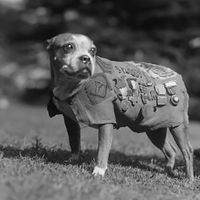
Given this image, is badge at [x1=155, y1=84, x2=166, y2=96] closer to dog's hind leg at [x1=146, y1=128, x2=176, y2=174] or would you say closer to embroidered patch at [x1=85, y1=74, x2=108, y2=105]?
embroidered patch at [x1=85, y1=74, x2=108, y2=105]

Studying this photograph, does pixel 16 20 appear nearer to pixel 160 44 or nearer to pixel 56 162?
pixel 160 44

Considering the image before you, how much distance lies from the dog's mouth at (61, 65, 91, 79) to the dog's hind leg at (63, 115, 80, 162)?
971mm

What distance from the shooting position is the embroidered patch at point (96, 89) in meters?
5.51

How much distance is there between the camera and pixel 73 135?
6.42 m

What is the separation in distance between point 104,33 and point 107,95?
62.0 ft

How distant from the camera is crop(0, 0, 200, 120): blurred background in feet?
77.0

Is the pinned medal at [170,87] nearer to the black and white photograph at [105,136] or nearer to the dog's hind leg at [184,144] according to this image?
the black and white photograph at [105,136]

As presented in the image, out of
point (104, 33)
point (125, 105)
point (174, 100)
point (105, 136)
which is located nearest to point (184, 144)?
point (174, 100)

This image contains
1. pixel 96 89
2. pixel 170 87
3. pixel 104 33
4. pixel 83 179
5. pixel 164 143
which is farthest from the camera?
pixel 104 33

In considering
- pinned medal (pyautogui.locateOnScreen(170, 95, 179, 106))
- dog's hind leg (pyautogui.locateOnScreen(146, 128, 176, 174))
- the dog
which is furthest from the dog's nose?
dog's hind leg (pyautogui.locateOnScreen(146, 128, 176, 174))

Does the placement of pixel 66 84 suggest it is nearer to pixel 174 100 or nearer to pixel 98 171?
pixel 98 171

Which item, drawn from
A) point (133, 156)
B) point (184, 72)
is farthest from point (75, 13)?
point (133, 156)

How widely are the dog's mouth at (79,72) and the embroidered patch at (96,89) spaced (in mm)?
194

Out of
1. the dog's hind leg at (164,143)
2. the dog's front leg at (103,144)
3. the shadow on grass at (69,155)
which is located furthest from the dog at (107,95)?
the dog's hind leg at (164,143)
